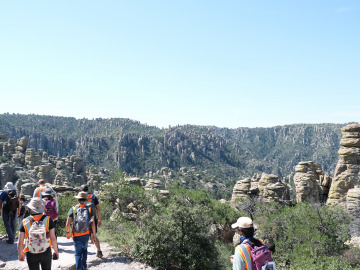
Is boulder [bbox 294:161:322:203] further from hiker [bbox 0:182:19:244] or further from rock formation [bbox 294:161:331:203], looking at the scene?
hiker [bbox 0:182:19:244]

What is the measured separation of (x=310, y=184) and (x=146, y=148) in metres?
116

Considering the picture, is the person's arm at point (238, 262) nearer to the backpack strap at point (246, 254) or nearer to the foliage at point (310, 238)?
the backpack strap at point (246, 254)

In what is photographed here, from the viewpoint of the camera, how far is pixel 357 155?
28750 mm

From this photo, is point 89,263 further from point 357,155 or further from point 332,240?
point 357,155

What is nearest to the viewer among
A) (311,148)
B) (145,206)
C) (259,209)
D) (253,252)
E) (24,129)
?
(253,252)

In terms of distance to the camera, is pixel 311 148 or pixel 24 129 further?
pixel 311 148

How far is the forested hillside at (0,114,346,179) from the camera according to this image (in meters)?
130

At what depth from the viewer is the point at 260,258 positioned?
3.72 meters

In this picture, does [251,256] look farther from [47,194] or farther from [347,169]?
[347,169]

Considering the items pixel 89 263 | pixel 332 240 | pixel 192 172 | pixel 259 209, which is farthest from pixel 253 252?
pixel 192 172

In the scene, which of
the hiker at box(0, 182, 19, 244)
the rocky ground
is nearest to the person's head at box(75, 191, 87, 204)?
the rocky ground

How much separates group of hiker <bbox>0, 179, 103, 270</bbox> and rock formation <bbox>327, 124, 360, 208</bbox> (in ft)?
90.5

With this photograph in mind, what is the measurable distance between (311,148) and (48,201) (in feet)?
641

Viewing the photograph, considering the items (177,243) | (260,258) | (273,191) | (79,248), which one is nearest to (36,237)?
(79,248)
